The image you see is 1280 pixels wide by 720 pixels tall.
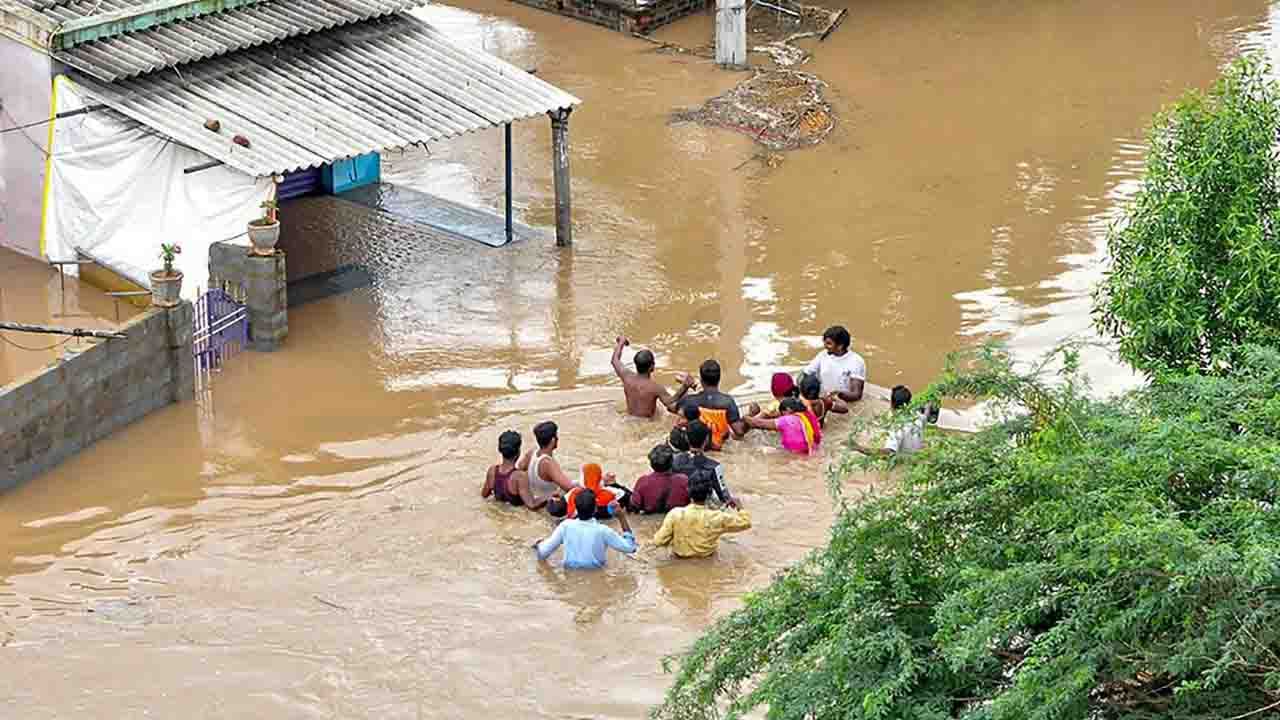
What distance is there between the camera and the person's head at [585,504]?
534 inches

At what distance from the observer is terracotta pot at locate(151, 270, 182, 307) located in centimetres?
1600

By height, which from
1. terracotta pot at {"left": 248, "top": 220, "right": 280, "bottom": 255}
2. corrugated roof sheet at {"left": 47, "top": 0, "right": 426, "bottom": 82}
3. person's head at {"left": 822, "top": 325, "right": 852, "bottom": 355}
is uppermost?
corrugated roof sheet at {"left": 47, "top": 0, "right": 426, "bottom": 82}

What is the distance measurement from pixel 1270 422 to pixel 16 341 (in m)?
11.6

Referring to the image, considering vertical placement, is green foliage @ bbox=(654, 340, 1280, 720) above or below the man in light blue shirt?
above

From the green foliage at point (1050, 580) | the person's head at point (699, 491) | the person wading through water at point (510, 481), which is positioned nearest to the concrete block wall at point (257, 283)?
the person wading through water at point (510, 481)

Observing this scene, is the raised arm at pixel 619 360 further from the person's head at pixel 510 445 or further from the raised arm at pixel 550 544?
the raised arm at pixel 550 544

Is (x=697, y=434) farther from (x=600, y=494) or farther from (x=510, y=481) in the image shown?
(x=510, y=481)

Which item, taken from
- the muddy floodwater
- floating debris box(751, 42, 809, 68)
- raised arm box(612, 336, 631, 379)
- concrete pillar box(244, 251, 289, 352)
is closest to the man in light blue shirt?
the muddy floodwater

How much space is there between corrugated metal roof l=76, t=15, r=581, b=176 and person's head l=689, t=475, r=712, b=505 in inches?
207

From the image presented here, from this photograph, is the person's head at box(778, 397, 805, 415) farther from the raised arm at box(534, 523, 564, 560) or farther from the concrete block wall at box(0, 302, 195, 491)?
the concrete block wall at box(0, 302, 195, 491)

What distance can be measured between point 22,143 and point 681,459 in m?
7.68

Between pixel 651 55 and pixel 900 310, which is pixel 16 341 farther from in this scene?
pixel 651 55

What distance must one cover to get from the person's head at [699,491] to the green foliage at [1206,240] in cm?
296

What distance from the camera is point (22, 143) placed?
61.3 feet
